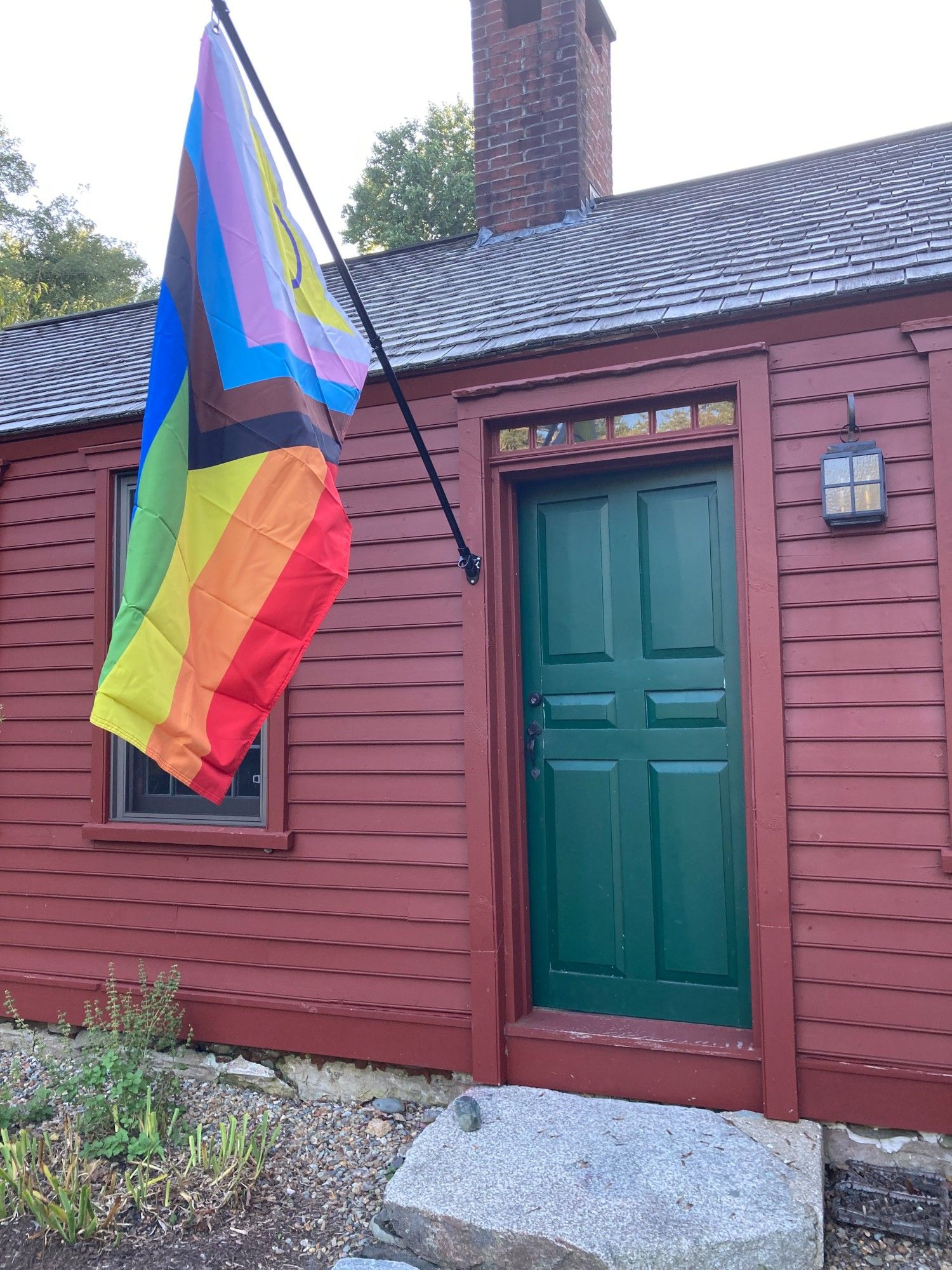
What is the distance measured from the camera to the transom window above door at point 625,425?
3348mm

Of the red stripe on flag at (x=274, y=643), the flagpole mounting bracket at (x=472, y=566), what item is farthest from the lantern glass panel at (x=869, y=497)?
the red stripe on flag at (x=274, y=643)

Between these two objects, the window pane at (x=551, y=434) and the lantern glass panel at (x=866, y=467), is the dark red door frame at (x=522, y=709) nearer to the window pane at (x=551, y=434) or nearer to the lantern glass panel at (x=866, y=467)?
the window pane at (x=551, y=434)

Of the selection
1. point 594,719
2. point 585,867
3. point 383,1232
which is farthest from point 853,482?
point 383,1232

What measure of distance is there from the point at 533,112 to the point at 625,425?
3489mm

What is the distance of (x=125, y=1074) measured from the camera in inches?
132

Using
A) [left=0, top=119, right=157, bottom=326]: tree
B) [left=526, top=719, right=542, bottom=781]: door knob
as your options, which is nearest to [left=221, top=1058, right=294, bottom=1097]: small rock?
[left=526, top=719, right=542, bottom=781]: door knob

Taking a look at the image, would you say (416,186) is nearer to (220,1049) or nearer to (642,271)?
(642,271)

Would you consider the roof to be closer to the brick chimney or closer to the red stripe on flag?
the brick chimney

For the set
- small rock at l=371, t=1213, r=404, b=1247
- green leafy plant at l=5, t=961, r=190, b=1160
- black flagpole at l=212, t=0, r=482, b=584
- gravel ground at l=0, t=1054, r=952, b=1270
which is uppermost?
Answer: black flagpole at l=212, t=0, r=482, b=584

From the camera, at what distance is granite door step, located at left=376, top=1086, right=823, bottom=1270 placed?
2355mm

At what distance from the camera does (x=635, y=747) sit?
Result: 11.5ft

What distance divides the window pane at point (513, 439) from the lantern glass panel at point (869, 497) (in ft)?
4.07

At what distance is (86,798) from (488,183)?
442cm

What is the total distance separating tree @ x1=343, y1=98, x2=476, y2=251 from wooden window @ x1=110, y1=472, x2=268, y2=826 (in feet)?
63.7
